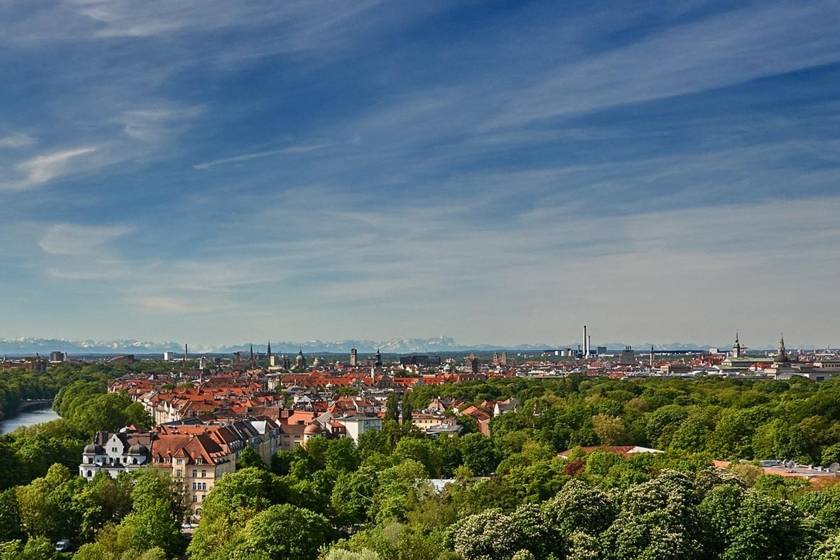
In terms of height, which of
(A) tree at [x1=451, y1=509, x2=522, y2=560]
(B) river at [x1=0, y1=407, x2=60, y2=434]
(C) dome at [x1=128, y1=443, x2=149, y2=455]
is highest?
(C) dome at [x1=128, y1=443, x2=149, y2=455]

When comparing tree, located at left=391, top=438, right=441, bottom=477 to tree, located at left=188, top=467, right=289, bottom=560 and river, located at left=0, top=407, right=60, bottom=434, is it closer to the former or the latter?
tree, located at left=188, top=467, right=289, bottom=560

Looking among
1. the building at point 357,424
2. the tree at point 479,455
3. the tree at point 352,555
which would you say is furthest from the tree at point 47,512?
the building at point 357,424

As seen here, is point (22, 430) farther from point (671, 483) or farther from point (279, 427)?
point (671, 483)

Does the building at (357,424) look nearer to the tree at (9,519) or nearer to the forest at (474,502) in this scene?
the forest at (474,502)

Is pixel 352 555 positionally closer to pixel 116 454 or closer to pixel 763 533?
pixel 763 533

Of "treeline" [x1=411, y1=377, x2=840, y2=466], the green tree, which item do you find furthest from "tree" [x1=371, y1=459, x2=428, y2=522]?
"treeline" [x1=411, y1=377, x2=840, y2=466]
